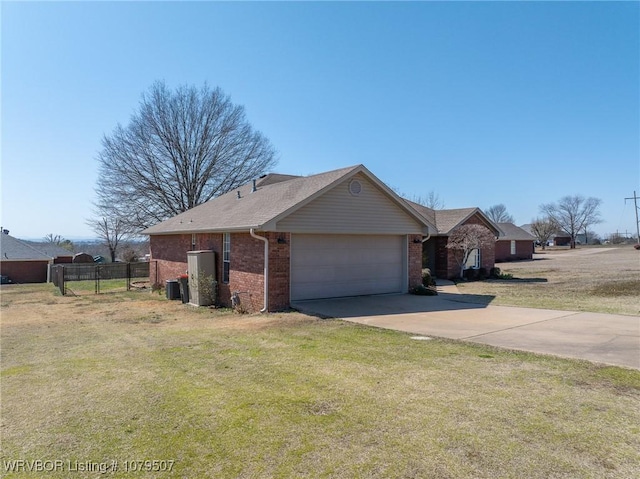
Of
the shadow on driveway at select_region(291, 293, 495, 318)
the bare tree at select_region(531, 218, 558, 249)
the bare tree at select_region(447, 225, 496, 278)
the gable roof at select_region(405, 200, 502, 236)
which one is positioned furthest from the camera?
the bare tree at select_region(531, 218, 558, 249)

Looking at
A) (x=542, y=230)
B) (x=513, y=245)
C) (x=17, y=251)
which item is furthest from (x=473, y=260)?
(x=542, y=230)

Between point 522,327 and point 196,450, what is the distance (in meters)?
8.14

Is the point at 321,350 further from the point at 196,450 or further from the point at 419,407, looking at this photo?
the point at 196,450

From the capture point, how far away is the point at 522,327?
31.7ft

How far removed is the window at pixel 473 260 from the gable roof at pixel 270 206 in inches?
414

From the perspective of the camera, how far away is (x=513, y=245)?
4228 cm

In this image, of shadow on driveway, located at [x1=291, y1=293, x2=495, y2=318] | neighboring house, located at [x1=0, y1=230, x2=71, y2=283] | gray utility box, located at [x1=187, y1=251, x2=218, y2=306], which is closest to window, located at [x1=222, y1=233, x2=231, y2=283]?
gray utility box, located at [x1=187, y1=251, x2=218, y2=306]

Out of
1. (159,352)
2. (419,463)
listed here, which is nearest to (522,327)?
(419,463)

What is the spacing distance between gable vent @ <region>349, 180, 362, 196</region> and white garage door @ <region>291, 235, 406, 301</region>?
1.51 m

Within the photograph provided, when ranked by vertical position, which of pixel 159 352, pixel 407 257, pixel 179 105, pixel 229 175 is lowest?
→ pixel 159 352

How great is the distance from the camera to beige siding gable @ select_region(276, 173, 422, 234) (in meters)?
12.9

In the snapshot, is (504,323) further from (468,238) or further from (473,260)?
(473,260)

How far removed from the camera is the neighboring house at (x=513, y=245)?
1600 inches

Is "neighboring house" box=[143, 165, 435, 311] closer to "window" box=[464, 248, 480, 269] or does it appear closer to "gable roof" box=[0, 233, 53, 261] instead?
"window" box=[464, 248, 480, 269]
